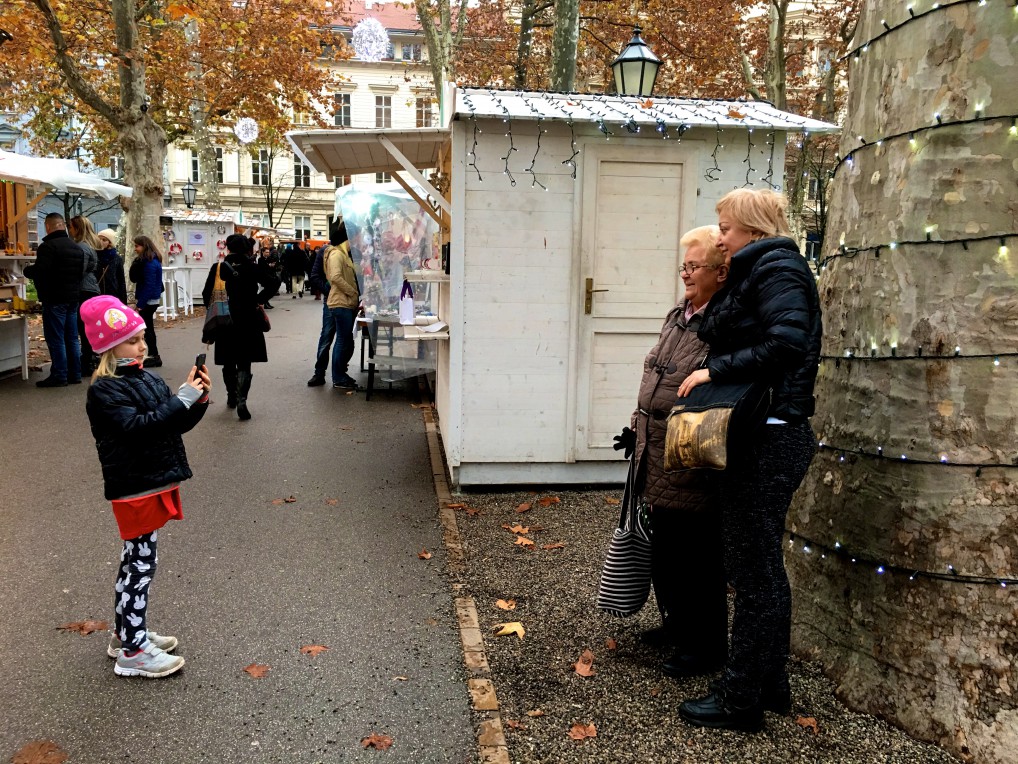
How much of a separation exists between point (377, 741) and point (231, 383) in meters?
7.00

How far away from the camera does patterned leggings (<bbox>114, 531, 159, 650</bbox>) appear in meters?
3.52

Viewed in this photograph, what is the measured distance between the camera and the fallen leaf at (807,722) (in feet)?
10.3

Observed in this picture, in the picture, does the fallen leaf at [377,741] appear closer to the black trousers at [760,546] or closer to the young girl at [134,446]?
the young girl at [134,446]

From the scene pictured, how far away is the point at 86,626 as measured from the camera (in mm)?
4055

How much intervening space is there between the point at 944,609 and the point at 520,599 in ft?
6.93

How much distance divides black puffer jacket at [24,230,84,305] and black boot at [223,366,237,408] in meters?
2.53

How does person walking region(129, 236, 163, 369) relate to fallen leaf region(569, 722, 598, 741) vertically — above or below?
above

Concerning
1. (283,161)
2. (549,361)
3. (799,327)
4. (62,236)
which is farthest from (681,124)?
(283,161)

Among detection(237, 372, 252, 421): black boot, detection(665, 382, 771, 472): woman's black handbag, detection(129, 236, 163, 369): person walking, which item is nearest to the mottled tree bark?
detection(665, 382, 771, 472): woman's black handbag

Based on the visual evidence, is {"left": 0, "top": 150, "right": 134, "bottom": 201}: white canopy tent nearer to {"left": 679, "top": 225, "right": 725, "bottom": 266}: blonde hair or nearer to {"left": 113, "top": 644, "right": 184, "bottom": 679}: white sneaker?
{"left": 113, "top": 644, "right": 184, "bottom": 679}: white sneaker

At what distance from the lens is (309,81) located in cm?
2562

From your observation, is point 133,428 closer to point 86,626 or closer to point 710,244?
point 86,626

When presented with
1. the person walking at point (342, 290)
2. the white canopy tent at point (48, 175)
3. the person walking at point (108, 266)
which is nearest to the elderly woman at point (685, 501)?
the person walking at point (342, 290)

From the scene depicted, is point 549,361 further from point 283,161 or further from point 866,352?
point 283,161
